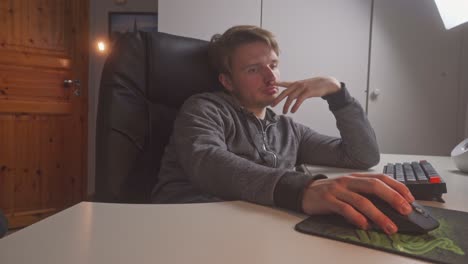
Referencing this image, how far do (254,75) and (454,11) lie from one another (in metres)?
0.77

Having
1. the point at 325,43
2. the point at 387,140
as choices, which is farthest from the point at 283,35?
the point at 387,140

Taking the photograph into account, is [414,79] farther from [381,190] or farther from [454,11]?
[381,190]

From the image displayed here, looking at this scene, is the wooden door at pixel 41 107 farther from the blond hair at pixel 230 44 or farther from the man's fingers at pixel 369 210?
the man's fingers at pixel 369 210

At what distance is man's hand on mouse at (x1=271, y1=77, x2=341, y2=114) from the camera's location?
1029 millimetres

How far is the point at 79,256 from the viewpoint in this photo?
0.43 metres

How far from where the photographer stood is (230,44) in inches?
51.3

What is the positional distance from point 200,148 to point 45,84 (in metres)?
2.61

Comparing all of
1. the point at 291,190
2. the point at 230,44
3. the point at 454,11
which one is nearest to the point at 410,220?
the point at 291,190

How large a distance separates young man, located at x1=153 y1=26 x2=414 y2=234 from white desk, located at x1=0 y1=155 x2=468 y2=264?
0.24 feet

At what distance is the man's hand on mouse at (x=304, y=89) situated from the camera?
103 centimetres

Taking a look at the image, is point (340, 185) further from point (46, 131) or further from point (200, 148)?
point (46, 131)

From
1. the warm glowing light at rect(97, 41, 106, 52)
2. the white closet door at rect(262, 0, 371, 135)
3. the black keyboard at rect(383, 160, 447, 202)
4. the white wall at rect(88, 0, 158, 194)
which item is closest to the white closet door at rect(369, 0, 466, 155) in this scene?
the white closet door at rect(262, 0, 371, 135)

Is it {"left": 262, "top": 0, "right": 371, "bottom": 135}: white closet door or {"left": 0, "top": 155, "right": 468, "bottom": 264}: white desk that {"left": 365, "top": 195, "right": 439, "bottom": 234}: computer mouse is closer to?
{"left": 0, "top": 155, "right": 468, "bottom": 264}: white desk

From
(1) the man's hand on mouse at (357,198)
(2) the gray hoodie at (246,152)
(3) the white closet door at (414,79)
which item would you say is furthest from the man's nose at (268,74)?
(3) the white closet door at (414,79)
